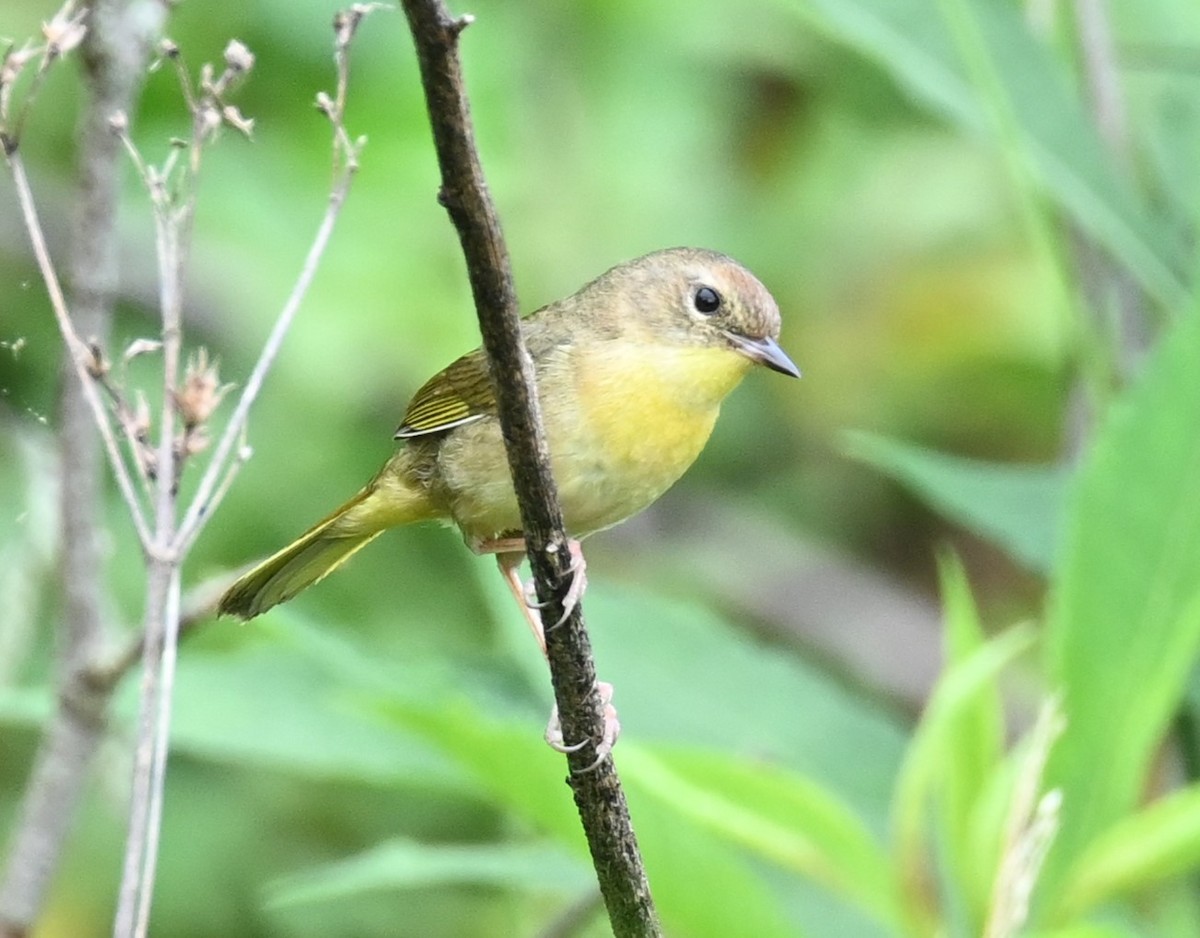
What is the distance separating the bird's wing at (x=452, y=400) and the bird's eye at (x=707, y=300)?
38 centimetres

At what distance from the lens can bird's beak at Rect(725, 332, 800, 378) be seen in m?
2.88

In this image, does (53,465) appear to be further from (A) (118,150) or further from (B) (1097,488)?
(B) (1097,488)

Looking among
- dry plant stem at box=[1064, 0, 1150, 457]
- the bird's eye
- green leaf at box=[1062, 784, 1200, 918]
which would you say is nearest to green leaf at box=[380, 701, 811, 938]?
green leaf at box=[1062, 784, 1200, 918]

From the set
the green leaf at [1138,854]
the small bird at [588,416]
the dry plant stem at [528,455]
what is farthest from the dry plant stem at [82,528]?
the green leaf at [1138,854]

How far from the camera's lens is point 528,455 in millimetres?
1660

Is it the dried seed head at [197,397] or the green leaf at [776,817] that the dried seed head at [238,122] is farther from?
the green leaf at [776,817]

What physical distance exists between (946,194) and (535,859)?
10.1 ft

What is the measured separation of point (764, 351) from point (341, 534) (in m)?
0.81

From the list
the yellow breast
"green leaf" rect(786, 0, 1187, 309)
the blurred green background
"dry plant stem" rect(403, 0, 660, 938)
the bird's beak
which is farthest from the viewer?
"green leaf" rect(786, 0, 1187, 309)

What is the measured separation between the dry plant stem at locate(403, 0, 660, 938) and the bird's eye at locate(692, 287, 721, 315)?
1.21 metres

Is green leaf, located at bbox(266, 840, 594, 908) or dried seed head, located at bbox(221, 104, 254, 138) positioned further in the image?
green leaf, located at bbox(266, 840, 594, 908)

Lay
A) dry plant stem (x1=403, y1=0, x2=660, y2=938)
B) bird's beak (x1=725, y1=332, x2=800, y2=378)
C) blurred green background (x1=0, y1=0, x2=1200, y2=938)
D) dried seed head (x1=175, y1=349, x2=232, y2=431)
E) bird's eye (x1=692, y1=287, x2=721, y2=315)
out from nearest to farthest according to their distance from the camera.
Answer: dry plant stem (x1=403, y1=0, x2=660, y2=938) → dried seed head (x1=175, y1=349, x2=232, y2=431) → bird's beak (x1=725, y1=332, x2=800, y2=378) → bird's eye (x1=692, y1=287, x2=721, y2=315) → blurred green background (x1=0, y1=0, x2=1200, y2=938)

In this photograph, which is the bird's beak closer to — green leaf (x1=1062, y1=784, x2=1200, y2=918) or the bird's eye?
the bird's eye

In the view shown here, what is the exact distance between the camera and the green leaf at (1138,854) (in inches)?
107
